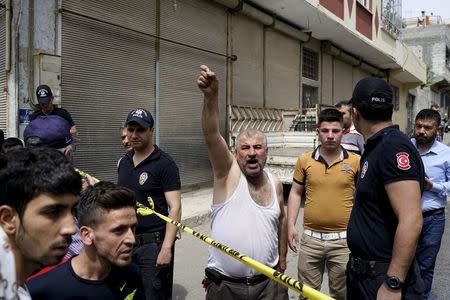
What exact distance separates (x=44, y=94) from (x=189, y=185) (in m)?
4.37

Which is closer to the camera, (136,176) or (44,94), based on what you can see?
(136,176)

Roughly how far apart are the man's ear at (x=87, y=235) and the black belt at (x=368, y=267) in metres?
1.46

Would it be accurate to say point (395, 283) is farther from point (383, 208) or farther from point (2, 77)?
point (2, 77)

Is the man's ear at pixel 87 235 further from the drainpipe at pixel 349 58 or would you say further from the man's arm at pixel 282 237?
the drainpipe at pixel 349 58

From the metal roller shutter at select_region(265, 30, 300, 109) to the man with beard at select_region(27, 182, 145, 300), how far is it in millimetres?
9999

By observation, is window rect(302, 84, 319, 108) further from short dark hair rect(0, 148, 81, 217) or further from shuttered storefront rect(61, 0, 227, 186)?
short dark hair rect(0, 148, 81, 217)

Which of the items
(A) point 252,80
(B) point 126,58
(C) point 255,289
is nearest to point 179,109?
(B) point 126,58

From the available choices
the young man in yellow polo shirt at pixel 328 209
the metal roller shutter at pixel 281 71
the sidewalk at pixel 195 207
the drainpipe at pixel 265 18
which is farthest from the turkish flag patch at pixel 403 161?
the metal roller shutter at pixel 281 71

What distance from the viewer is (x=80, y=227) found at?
6.35 ft

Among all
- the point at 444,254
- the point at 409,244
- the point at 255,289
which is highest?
the point at 409,244

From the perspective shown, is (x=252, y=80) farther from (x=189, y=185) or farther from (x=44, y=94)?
(x=44, y=94)

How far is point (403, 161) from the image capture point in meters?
2.12

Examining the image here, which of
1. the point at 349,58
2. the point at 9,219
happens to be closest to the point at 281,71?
the point at 349,58

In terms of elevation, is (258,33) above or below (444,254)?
above
